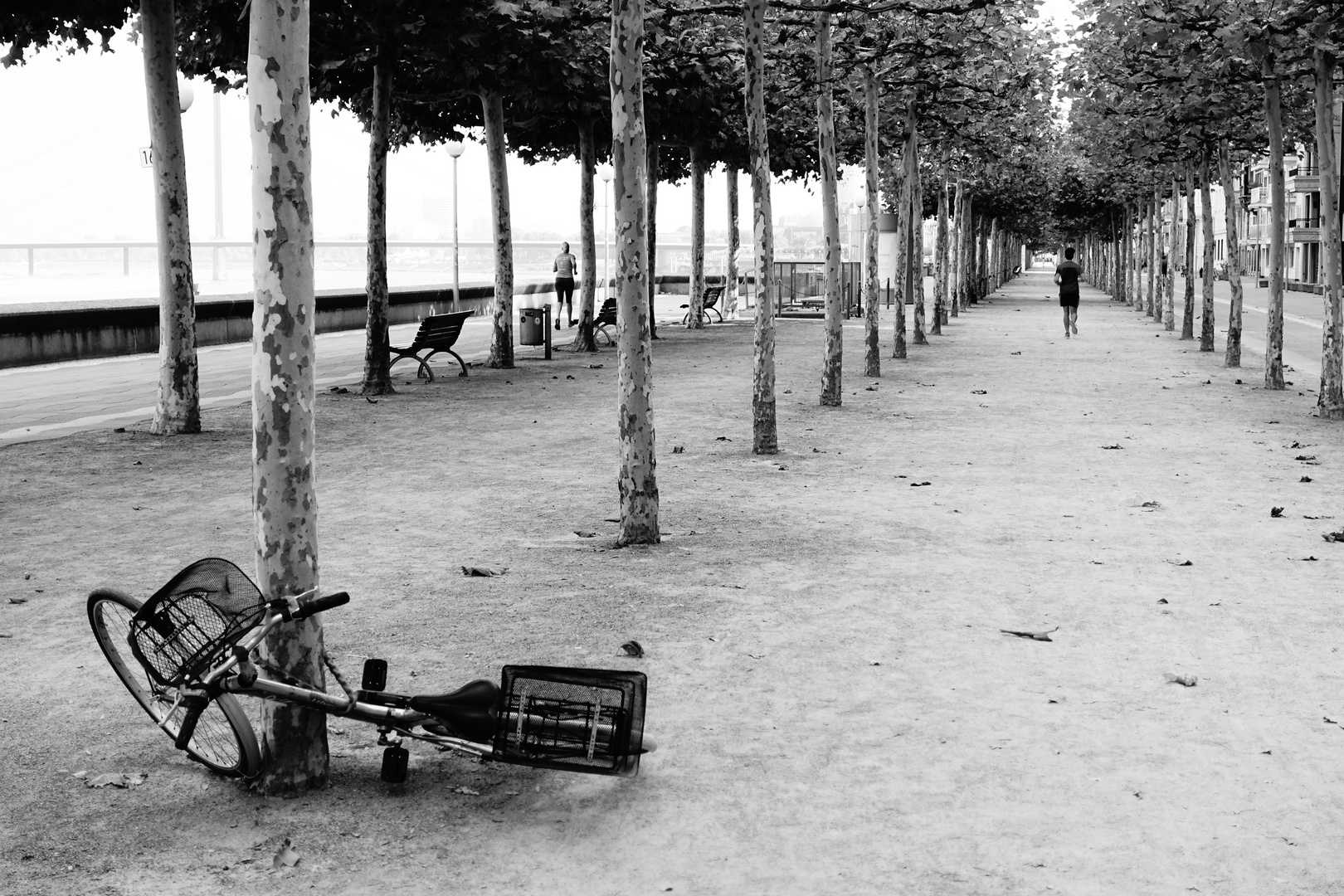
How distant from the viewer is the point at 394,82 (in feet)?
74.4

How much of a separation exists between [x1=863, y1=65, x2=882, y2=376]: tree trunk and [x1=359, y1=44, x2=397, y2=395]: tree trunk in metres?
6.43

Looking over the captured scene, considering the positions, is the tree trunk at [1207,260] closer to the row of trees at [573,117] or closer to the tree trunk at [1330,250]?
the row of trees at [573,117]

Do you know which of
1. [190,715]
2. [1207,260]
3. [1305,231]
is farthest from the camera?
[1305,231]

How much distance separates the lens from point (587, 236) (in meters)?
28.5

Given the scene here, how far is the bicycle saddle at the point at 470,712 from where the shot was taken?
513cm

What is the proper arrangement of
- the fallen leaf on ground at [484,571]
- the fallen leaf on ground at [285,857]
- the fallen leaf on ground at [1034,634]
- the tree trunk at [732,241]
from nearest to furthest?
the fallen leaf on ground at [285,857] < the fallen leaf on ground at [1034,634] < the fallen leaf on ground at [484,571] < the tree trunk at [732,241]

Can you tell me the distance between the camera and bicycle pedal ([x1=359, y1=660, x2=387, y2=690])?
17.3 ft

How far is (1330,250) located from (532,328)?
15.7 meters

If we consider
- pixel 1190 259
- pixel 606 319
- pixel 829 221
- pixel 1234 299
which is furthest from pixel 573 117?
pixel 1190 259

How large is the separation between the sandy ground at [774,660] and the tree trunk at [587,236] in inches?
538

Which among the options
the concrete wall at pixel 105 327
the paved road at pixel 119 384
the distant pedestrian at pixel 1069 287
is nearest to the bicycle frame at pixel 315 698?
the paved road at pixel 119 384

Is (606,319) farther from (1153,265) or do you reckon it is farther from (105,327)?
(1153,265)

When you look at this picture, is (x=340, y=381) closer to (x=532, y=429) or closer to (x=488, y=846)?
(x=532, y=429)

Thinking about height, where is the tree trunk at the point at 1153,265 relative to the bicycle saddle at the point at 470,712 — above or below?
above
